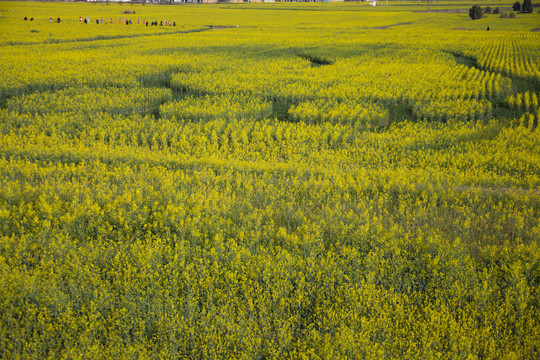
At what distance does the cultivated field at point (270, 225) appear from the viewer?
5.60m

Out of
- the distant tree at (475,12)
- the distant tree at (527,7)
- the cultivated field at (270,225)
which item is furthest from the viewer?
the distant tree at (527,7)

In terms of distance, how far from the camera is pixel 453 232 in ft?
27.7

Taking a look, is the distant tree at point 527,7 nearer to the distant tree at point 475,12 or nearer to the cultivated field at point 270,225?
the distant tree at point 475,12

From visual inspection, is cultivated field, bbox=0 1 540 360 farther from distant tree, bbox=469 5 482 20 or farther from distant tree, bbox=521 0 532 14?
distant tree, bbox=521 0 532 14

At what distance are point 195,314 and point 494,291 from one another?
4681 millimetres

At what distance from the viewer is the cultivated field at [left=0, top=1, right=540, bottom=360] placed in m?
5.60

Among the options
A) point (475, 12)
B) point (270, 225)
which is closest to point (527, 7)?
point (475, 12)

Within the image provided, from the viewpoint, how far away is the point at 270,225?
27.6 ft

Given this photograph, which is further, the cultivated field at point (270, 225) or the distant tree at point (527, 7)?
the distant tree at point (527, 7)

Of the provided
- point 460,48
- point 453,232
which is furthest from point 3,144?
point 460,48

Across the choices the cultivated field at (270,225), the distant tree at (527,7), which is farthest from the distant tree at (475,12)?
the cultivated field at (270,225)

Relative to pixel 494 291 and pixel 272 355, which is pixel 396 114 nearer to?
pixel 494 291

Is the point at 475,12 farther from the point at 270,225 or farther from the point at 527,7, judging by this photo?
the point at 270,225

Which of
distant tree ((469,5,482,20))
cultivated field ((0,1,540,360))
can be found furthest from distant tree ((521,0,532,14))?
cultivated field ((0,1,540,360))
